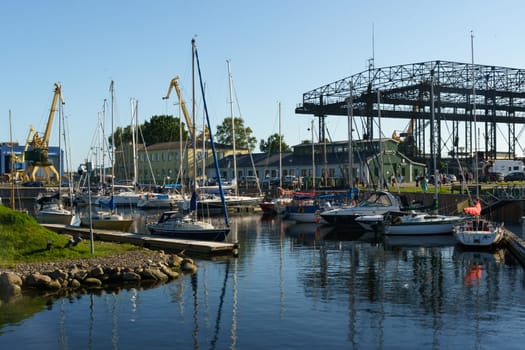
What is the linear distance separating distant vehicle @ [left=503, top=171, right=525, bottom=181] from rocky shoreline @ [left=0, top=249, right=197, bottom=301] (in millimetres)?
59074

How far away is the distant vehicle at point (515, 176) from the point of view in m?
78.0

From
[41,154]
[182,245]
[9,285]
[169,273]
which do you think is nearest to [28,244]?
[9,285]

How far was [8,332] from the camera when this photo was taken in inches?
777

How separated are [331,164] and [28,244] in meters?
66.8

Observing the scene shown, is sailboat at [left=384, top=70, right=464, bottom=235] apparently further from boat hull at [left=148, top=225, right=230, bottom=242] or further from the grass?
the grass

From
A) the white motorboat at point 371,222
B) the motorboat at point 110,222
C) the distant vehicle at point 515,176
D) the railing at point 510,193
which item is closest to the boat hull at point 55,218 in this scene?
the motorboat at point 110,222

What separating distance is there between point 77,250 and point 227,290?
9074 millimetres

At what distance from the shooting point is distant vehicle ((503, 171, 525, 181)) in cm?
7800

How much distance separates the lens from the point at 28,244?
30062mm

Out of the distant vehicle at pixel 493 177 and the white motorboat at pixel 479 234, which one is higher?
the distant vehicle at pixel 493 177

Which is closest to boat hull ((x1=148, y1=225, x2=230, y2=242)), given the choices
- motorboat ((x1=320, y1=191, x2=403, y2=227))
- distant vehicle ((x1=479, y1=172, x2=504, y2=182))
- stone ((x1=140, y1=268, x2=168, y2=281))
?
stone ((x1=140, y1=268, x2=168, y2=281))

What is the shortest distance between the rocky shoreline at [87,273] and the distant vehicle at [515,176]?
59.1 m

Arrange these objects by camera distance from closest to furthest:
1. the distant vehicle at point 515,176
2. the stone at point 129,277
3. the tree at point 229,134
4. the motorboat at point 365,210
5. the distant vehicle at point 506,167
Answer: the stone at point 129,277
the motorboat at point 365,210
the distant vehicle at point 515,176
the distant vehicle at point 506,167
the tree at point 229,134

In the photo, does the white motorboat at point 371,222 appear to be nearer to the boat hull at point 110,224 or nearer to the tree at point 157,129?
the boat hull at point 110,224
